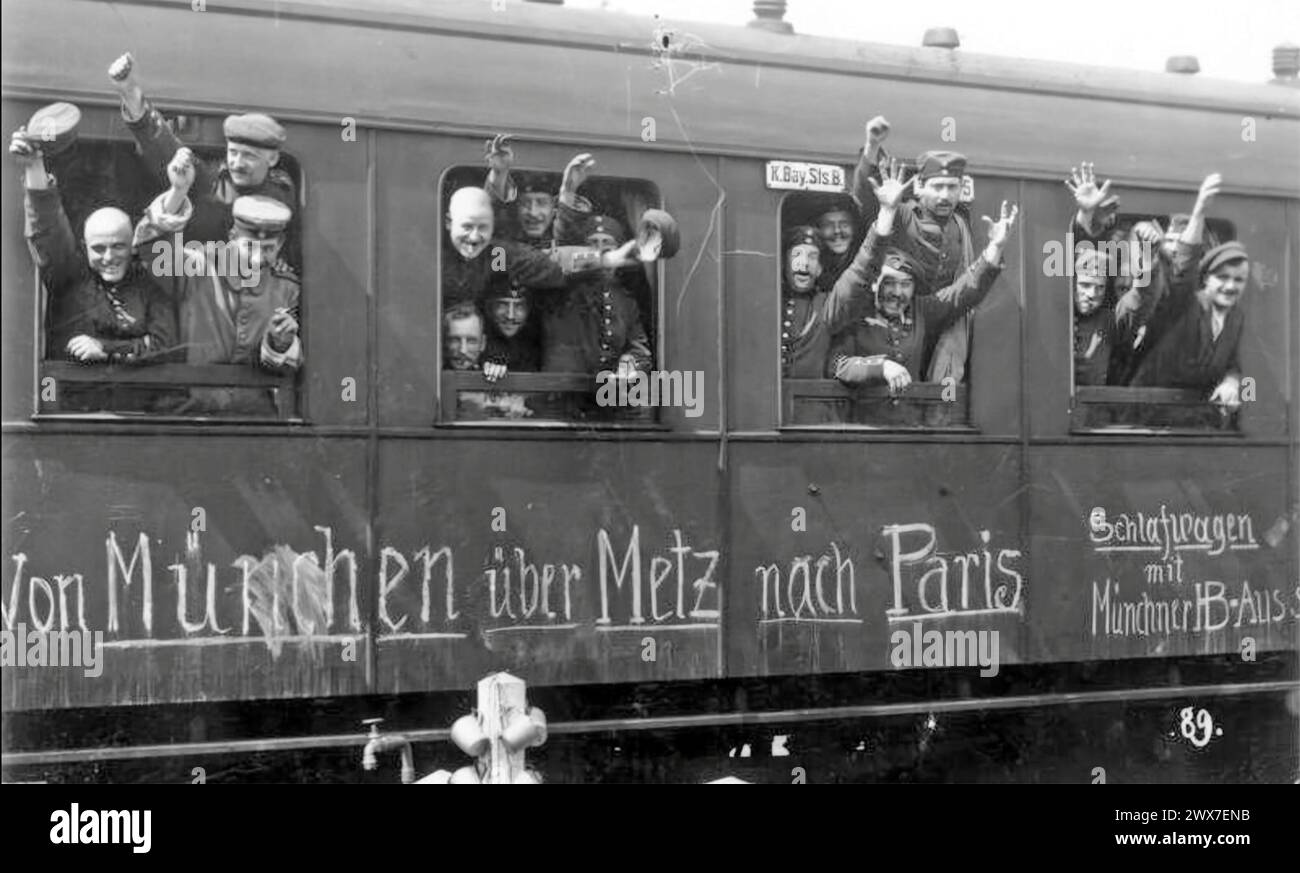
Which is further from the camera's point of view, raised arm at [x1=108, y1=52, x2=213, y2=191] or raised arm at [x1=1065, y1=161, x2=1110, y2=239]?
raised arm at [x1=1065, y1=161, x2=1110, y2=239]

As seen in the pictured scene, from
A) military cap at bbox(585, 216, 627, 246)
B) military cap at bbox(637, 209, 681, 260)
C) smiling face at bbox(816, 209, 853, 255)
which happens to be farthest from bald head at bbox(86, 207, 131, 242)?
smiling face at bbox(816, 209, 853, 255)

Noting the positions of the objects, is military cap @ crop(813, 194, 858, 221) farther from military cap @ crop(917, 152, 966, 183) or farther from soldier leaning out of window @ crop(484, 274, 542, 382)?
soldier leaning out of window @ crop(484, 274, 542, 382)

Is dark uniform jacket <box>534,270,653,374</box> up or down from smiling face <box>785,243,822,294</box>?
Result: down

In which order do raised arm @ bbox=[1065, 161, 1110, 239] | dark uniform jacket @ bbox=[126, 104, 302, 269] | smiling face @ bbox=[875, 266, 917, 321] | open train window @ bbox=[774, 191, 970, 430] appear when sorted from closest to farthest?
dark uniform jacket @ bbox=[126, 104, 302, 269] < open train window @ bbox=[774, 191, 970, 430] < smiling face @ bbox=[875, 266, 917, 321] < raised arm @ bbox=[1065, 161, 1110, 239]

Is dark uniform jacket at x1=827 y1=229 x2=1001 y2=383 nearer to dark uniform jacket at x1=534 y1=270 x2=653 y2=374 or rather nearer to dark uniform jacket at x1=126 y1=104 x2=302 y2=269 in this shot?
dark uniform jacket at x1=534 y1=270 x2=653 y2=374

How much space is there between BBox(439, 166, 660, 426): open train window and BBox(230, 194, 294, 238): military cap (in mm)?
502

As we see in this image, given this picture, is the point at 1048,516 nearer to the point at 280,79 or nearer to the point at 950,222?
the point at 950,222

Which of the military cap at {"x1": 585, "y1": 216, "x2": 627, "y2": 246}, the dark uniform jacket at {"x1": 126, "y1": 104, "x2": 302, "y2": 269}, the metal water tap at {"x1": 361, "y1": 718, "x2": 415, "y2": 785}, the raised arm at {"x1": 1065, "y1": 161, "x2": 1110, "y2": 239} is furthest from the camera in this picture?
the raised arm at {"x1": 1065, "y1": 161, "x2": 1110, "y2": 239}

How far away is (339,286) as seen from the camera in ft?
17.8

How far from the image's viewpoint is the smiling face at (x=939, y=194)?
617 cm

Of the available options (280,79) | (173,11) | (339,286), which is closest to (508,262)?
(339,286)

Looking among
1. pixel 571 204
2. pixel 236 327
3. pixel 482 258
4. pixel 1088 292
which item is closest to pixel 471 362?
pixel 482 258

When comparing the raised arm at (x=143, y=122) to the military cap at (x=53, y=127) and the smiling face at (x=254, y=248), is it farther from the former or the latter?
the smiling face at (x=254, y=248)

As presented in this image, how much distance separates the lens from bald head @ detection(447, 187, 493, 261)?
5.57 m
